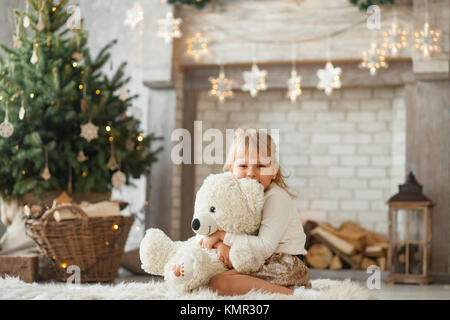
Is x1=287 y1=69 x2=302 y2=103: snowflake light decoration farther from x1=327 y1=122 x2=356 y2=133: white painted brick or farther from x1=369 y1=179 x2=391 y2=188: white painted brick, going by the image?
x1=369 y1=179 x2=391 y2=188: white painted brick

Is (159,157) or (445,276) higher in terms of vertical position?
(159,157)

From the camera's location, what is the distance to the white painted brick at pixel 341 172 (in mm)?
5133

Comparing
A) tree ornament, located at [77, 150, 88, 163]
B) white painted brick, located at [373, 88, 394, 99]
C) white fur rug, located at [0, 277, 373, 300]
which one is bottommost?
white fur rug, located at [0, 277, 373, 300]

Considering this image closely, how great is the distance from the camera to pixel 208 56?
4883mm

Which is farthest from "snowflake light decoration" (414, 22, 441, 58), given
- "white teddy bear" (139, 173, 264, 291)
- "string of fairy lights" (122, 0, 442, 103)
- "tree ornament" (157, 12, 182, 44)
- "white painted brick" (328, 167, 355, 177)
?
"white teddy bear" (139, 173, 264, 291)

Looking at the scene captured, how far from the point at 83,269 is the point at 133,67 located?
2.03m

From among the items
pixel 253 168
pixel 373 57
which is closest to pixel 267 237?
pixel 253 168

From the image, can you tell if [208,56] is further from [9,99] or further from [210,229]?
[210,229]

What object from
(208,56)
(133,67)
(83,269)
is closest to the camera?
(83,269)

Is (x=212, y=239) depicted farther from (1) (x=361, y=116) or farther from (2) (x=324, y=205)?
(1) (x=361, y=116)

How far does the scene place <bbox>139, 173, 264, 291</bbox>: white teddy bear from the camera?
2145 millimetres

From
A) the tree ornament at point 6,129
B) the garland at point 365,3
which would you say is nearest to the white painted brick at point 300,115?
the garland at point 365,3

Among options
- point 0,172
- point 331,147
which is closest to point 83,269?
point 0,172

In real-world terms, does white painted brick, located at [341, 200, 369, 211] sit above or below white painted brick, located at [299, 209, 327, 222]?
above
